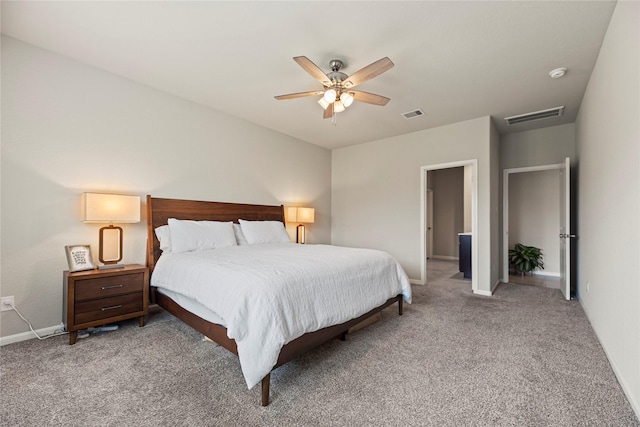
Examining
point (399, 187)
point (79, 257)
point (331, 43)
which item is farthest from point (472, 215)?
point (79, 257)

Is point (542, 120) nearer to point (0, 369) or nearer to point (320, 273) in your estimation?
point (320, 273)

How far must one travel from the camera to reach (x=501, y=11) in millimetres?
2096

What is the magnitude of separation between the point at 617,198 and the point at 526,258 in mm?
3829

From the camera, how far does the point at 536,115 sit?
13.4ft

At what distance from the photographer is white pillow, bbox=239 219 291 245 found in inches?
153

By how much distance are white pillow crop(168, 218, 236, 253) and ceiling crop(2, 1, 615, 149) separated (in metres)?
1.63

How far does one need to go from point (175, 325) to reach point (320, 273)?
1.79m

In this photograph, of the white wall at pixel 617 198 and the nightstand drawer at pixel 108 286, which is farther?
the nightstand drawer at pixel 108 286

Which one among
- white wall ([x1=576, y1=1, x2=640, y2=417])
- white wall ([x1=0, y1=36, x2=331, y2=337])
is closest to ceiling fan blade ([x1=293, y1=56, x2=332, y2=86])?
white wall ([x1=576, y1=1, x2=640, y2=417])

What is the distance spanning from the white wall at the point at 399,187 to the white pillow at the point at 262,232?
6.35 ft

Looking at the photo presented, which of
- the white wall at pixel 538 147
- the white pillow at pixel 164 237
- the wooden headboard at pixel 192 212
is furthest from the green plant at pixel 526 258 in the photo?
the white pillow at pixel 164 237

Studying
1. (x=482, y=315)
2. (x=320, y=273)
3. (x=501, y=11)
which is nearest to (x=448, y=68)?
(x=501, y=11)

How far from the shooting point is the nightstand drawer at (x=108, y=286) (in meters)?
2.49

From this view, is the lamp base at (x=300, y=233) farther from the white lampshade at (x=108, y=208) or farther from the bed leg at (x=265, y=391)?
the bed leg at (x=265, y=391)
